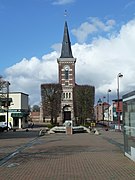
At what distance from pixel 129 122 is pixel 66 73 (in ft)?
294

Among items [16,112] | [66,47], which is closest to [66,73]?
[66,47]

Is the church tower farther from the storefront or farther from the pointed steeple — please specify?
the storefront

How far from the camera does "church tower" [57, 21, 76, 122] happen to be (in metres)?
105

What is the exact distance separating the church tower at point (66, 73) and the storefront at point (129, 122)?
84457mm

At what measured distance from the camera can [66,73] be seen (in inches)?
4230

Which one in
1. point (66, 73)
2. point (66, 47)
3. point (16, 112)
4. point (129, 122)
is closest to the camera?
point (129, 122)

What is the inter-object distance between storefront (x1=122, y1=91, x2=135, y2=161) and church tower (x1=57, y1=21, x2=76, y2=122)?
3325 inches

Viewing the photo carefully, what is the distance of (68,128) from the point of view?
52688mm

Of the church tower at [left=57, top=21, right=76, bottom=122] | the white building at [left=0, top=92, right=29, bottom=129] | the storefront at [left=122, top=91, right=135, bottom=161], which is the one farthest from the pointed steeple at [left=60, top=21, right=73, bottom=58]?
the storefront at [left=122, top=91, right=135, bottom=161]

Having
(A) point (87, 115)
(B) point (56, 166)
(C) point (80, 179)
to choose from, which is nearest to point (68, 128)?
(A) point (87, 115)

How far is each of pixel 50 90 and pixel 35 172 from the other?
66.1m

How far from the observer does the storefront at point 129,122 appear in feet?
55.8

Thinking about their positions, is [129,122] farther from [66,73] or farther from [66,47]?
[66,47]

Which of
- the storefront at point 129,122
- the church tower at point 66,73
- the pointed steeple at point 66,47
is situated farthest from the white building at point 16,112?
the storefront at point 129,122
